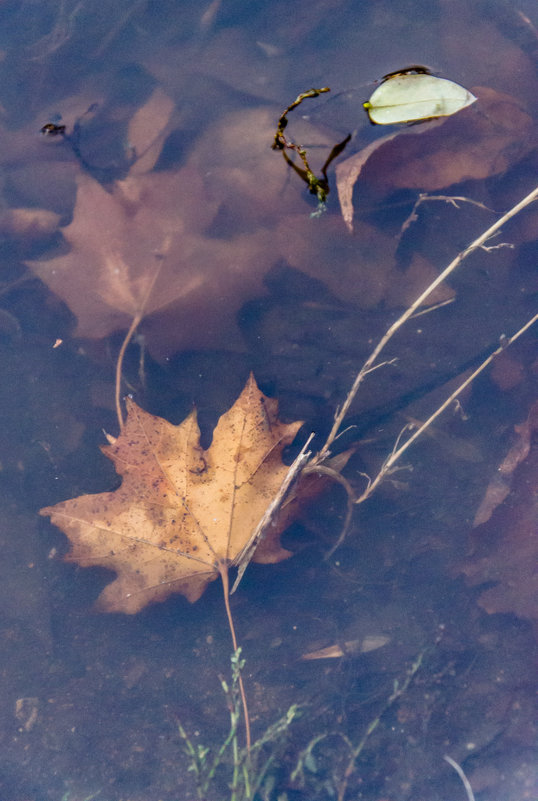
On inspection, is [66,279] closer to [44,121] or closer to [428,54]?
[44,121]

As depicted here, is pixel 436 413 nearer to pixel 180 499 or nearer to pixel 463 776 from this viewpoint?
pixel 180 499

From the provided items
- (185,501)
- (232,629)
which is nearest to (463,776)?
(232,629)

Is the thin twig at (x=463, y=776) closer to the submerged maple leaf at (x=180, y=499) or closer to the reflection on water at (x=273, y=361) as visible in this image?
the reflection on water at (x=273, y=361)

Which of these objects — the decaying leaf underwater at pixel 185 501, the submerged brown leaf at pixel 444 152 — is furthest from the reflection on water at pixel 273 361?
the decaying leaf underwater at pixel 185 501

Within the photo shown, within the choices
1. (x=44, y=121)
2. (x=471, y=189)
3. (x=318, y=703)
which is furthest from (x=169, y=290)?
(x=318, y=703)

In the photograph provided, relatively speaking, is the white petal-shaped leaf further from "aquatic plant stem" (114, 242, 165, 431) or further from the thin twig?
the thin twig

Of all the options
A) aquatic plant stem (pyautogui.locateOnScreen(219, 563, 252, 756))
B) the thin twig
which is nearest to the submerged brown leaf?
aquatic plant stem (pyautogui.locateOnScreen(219, 563, 252, 756))

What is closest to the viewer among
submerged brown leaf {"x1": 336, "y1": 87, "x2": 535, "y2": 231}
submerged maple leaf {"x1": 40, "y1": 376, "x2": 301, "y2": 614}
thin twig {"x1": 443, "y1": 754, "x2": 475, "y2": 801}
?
submerged maple leaf {"x1": 40, "y1": 376, "x2": 301, "y2": 614}
